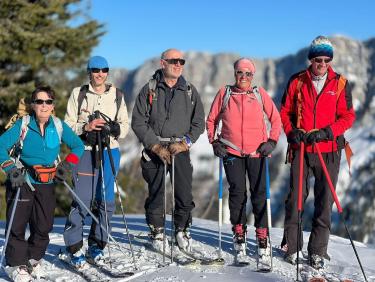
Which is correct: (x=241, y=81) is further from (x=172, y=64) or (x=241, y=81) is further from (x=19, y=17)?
(x=19, y=17)

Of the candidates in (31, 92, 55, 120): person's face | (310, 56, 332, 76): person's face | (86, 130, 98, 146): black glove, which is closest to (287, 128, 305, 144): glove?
(310, 56, 332, 76): person's face

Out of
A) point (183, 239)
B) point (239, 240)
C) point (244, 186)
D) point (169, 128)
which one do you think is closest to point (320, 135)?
point (244, 186)

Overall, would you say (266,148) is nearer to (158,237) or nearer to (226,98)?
(226,98)

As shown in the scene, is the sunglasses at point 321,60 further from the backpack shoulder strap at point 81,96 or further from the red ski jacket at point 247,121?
the backpack shoulder strap at point 81,96

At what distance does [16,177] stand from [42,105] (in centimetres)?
75

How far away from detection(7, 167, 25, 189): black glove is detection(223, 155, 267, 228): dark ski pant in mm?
2244

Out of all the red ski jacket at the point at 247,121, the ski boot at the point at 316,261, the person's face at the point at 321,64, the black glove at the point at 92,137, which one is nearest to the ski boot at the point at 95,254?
the black glove at the point at 92,137

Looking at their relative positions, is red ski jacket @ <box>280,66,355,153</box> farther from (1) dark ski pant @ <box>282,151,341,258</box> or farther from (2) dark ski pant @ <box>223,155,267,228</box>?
(2) dark ski pant @ <box>223,155,267,228</box>

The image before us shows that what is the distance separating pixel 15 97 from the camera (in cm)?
1645

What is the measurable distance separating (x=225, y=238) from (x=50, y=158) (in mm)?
3147

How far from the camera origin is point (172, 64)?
227 inches

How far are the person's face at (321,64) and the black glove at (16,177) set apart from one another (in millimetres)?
3206

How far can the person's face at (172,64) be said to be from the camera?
5.77 metres

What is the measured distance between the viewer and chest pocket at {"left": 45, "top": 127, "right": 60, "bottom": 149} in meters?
4.94
